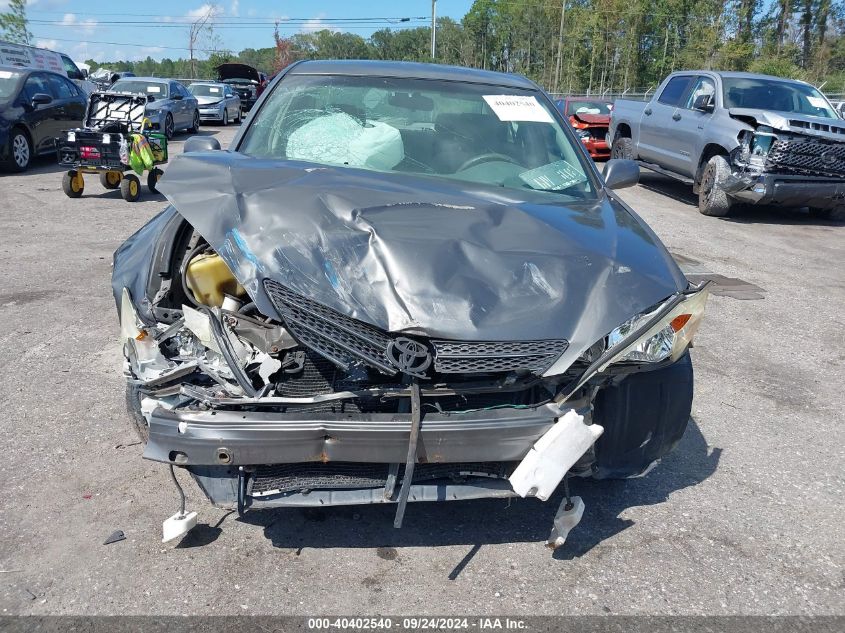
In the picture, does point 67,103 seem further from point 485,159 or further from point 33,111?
point 485,159

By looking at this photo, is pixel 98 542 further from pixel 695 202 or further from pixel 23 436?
pixel 695 202

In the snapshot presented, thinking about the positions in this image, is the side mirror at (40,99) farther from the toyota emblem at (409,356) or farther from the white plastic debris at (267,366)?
the toyota emblem at (409,356)

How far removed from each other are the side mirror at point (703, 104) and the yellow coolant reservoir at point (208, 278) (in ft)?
31.6

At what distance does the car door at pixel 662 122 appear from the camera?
12.0 metres

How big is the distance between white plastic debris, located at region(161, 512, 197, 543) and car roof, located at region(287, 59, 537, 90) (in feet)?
8.98

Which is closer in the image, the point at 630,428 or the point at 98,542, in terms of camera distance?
the point at 98,542

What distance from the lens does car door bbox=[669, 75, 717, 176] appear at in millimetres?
11016

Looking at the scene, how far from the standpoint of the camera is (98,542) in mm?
2914

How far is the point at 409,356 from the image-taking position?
8.27 feet

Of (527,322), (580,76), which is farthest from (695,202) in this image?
(580,76)

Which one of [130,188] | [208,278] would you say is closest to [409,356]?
[208,278]

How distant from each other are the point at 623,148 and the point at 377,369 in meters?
12.2

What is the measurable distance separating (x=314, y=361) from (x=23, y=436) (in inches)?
73.0

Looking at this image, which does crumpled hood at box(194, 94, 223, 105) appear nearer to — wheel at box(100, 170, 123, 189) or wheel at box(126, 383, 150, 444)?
wheel at box(100, 170, 123, 189)
